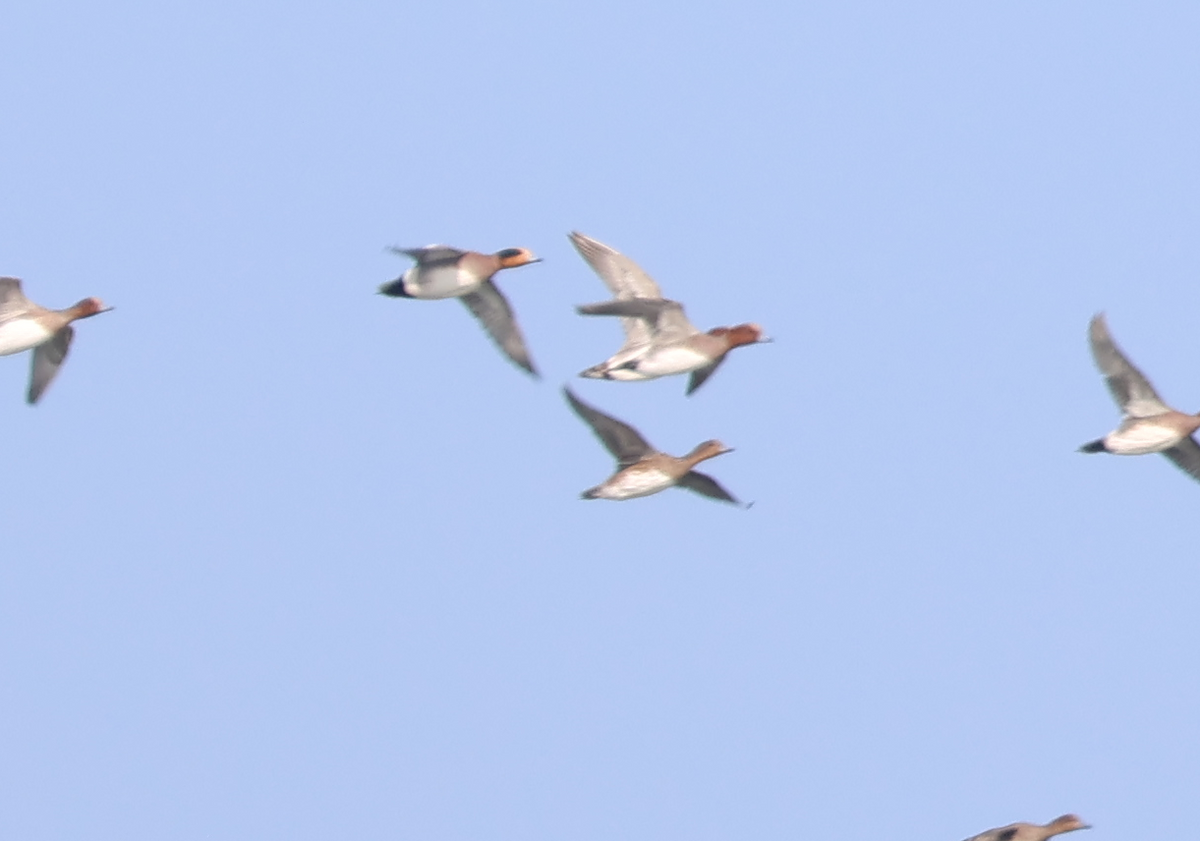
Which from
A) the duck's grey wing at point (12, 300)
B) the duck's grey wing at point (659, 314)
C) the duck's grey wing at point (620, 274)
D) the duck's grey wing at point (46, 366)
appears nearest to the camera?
the duck's grey wing at point (659, 314)

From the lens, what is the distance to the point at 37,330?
3144 centimetres

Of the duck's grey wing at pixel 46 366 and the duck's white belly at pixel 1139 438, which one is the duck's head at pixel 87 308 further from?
the duck's white belly at pixel 1139 438

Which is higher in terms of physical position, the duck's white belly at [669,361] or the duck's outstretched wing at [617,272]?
the duck's outstretched wing at [617,272]

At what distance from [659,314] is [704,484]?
81.2 inches

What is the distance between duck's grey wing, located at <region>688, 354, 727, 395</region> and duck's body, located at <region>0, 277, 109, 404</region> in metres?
7.15

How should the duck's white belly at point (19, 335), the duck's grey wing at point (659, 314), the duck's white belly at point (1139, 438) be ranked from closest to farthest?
the duck's grey wing at point (659, 314), the duck's white belly at point (1139, 438), the duck's white belly at point (19, 335)

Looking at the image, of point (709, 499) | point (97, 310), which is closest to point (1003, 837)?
point (709, 499)

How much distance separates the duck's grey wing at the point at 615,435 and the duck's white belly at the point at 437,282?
8.02ft

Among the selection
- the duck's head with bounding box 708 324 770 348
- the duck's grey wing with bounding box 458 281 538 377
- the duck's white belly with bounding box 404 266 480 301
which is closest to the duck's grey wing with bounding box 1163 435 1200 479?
the duck's head with bounding box 708 324 770 348

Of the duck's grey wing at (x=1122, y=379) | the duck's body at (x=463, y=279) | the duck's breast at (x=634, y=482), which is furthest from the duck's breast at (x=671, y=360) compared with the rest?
the duck's grey wing at (x=1122, y=379)

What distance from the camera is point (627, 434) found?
99.1 feet

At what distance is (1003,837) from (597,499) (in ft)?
21.8

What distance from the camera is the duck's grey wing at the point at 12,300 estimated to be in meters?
30.9

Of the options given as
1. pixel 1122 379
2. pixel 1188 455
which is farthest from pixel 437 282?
pixel 1188 455
